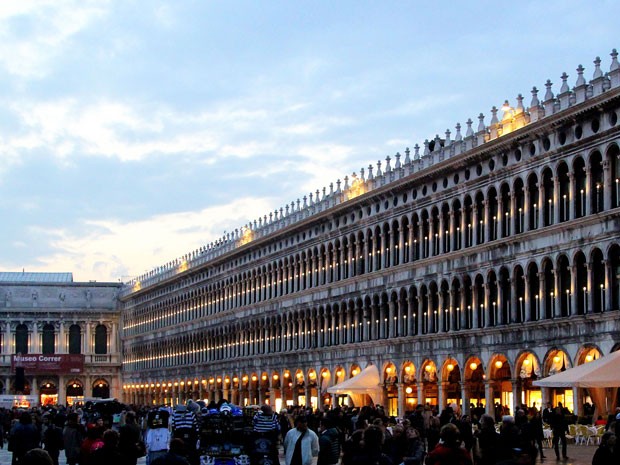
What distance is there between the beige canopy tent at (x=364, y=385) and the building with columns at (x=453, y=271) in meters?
0.83

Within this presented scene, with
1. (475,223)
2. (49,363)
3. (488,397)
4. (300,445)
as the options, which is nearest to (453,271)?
(475,223)

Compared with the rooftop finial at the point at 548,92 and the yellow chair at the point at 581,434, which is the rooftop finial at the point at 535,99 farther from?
the yellow chair at the point at 581,434

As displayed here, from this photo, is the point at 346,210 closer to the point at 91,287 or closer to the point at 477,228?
the point at 477,228

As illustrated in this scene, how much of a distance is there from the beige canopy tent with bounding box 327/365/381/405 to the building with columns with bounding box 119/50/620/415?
2.72ft

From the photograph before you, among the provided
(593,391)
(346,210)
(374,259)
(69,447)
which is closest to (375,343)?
(374,259)

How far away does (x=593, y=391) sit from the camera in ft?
149

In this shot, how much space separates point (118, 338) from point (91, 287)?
18.8 feet

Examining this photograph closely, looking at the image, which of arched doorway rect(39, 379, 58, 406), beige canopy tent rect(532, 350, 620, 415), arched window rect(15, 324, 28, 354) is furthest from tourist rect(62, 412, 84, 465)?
arched doorway rect(39, 379, 58, 406)

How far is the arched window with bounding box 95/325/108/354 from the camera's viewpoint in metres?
127

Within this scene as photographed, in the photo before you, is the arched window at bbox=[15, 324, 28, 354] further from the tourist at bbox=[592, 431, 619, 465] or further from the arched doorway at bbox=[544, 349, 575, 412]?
the tourist at bbox=[592, 431, 619, 465]

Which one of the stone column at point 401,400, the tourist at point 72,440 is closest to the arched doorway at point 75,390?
the stone column at point 401,400

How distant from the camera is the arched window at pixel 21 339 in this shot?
123 meters

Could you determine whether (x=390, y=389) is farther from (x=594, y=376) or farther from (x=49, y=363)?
(x=49, y=363)

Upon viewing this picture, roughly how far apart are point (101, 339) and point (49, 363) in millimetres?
8046
